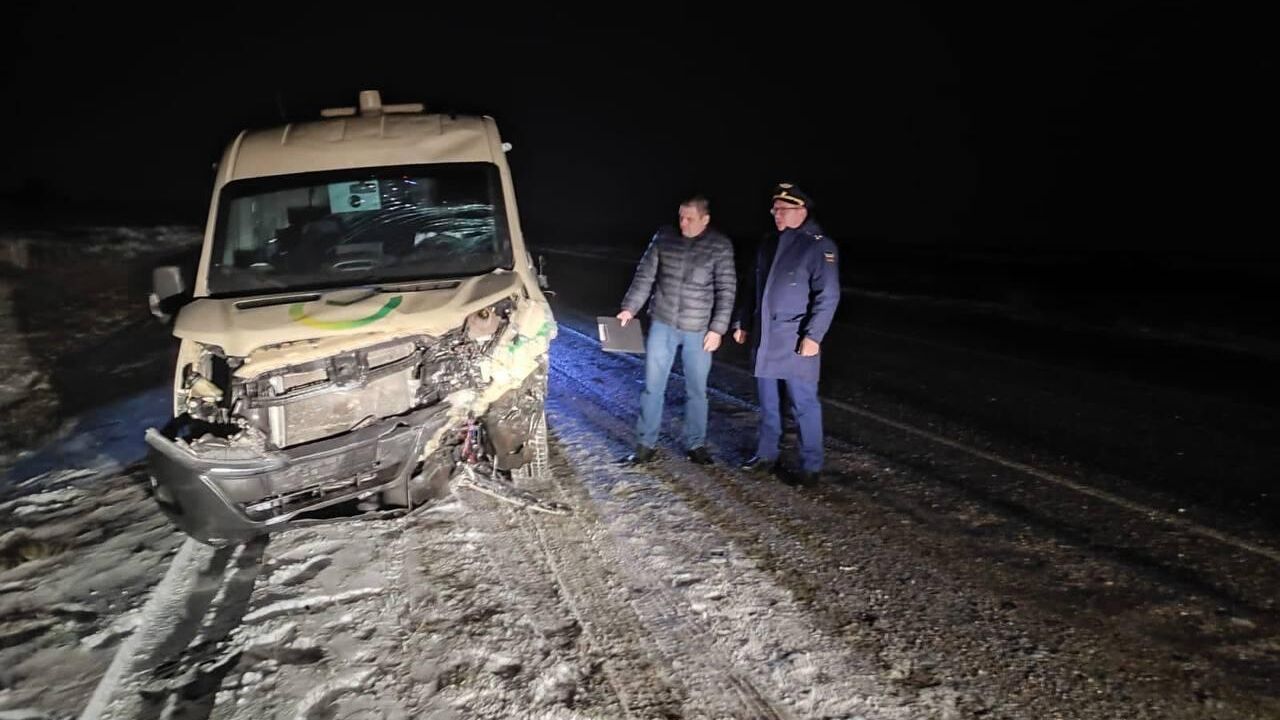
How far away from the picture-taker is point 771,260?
16.3 feet

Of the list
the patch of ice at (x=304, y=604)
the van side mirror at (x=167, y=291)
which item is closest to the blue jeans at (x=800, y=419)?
the patch of ice at (x=304, y=604)

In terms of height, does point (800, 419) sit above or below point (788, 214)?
below

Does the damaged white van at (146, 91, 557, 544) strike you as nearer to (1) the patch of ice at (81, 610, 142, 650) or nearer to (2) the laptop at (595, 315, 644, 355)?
(1) the patch of ice at (81, 610, 142, 650)

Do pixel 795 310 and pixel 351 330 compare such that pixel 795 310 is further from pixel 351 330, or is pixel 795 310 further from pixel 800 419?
pixel 351 330

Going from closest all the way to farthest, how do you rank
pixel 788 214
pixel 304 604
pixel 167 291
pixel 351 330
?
pixel 304 604
pixel 351 330
pixel 167 291
pixel 788 214

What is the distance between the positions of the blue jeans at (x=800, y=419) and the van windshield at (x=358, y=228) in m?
2.03

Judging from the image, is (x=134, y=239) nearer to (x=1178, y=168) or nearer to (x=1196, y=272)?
(x=1196, y=272)

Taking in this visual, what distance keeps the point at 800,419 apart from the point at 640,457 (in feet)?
4.11

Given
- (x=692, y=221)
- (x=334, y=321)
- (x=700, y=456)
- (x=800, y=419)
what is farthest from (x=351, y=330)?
(x=800, y=419)

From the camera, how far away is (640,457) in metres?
5.55

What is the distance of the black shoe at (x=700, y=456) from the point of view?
18.2 feet

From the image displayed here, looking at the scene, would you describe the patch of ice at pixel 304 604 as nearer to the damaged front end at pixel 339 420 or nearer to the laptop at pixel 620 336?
the damaged front end at pixel 339 420

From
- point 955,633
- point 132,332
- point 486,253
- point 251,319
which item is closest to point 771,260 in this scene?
point 486,253

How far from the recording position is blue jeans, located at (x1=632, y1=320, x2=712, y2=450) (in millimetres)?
5312
